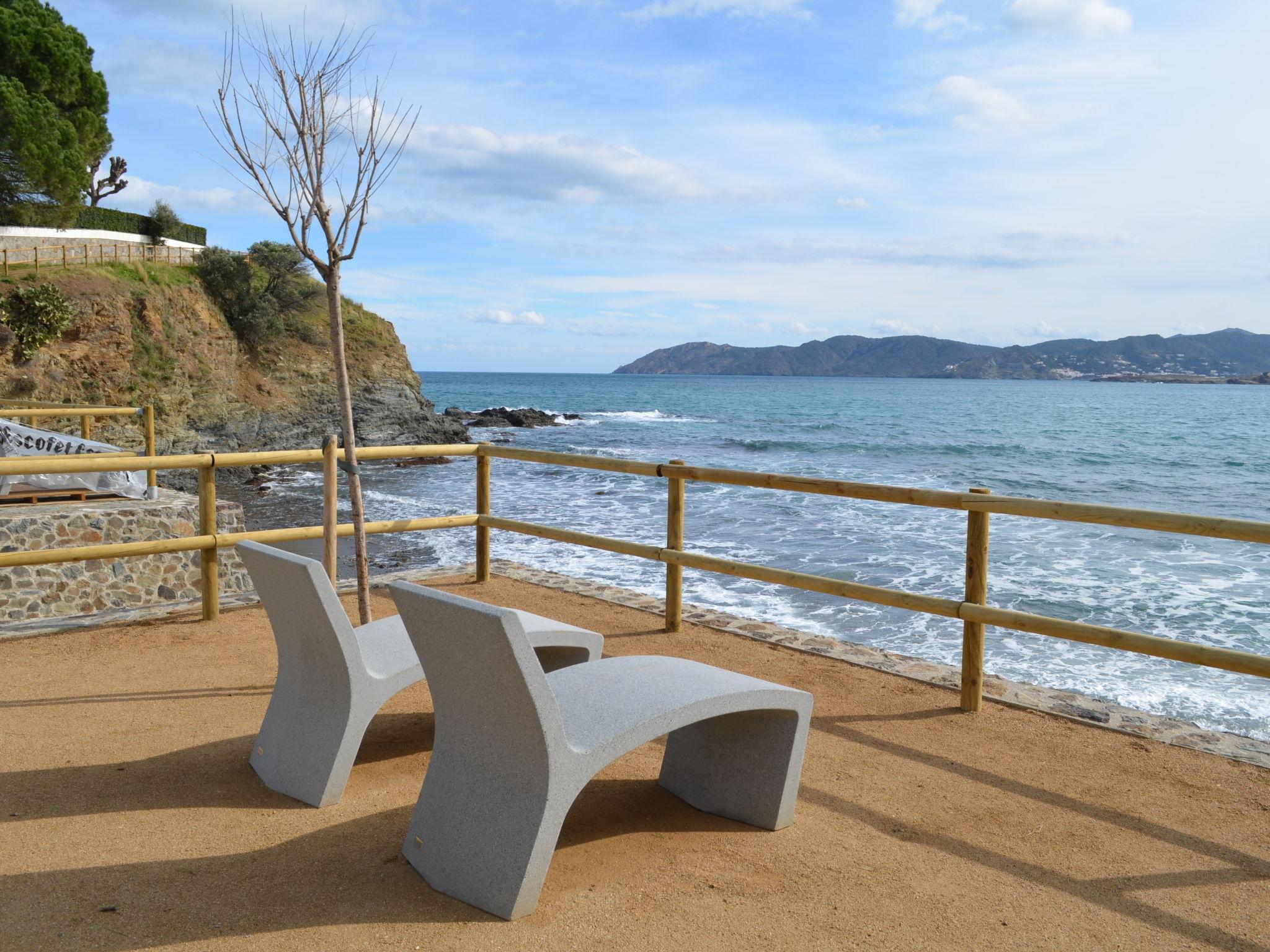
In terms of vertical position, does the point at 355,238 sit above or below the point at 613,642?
above

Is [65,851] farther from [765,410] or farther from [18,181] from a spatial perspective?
[765,410]

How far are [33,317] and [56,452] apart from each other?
16.7 m

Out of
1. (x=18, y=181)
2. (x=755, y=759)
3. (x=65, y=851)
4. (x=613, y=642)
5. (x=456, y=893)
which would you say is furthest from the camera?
(x=18, y=181)

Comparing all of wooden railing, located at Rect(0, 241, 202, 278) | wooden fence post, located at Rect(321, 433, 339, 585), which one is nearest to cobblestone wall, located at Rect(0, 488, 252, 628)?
wooden fence post, located at Rect(321, 433, 339, 585)

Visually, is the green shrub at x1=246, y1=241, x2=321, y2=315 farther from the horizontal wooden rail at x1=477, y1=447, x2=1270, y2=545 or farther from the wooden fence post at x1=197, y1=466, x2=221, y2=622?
the horizontal wooden rail at x1=477, y1=447, x2=1270, y2=545

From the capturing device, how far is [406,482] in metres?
25.3

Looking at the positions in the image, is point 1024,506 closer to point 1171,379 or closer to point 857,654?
point 857,654

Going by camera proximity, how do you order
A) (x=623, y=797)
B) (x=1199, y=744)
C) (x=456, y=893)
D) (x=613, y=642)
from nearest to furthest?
(x=456, y=893), (x=623, y=797), (x=1199, y=744), (x=613, y=642)

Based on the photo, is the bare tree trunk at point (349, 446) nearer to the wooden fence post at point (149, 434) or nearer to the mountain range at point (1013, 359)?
the wooden fence post at point (149, 434)

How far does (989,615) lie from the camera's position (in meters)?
4.01

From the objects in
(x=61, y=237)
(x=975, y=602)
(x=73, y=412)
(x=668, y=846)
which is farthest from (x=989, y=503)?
(x=61, y=237)

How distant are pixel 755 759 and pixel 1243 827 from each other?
5.55 feet

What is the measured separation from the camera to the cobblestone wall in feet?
29.9

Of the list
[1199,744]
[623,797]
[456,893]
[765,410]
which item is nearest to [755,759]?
[623,797]
